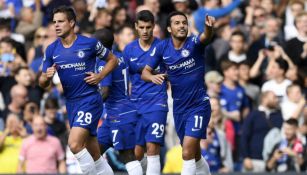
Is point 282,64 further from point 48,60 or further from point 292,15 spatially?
point 48,60

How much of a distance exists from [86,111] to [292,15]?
920cm

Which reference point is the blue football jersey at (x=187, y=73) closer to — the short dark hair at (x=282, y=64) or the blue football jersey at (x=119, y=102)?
the blue football jersey at (x=119, y=102)

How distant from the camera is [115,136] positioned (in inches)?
758

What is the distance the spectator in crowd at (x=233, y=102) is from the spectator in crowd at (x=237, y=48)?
696 mm

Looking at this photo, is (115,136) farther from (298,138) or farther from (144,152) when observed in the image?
(298,138)

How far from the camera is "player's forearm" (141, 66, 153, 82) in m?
18.1

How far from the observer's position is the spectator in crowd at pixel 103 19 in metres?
24.8

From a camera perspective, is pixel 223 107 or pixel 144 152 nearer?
pixel 144 152

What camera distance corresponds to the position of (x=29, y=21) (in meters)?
26.2

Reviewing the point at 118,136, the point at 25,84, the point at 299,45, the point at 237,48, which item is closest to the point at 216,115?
the point at 237,48

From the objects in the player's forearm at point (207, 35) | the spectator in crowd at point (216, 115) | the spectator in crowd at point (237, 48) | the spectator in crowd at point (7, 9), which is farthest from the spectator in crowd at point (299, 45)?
the player's forearm at point (207, 35)

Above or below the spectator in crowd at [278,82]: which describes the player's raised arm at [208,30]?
above

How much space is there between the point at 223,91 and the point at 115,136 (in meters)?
4.56

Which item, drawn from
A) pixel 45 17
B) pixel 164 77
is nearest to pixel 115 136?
pixel 164 77
